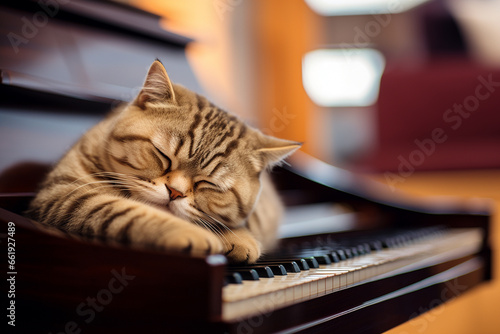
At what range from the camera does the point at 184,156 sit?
870 mm

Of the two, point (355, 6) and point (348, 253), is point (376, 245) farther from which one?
point (355, 6)

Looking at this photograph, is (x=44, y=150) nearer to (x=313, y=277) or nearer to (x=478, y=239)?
(x=313, y=277)

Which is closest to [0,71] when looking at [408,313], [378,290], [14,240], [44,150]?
[44,150]

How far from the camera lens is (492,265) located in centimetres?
157

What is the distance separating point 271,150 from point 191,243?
470 millimetres

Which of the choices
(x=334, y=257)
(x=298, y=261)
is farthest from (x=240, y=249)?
(x=334, y=257)

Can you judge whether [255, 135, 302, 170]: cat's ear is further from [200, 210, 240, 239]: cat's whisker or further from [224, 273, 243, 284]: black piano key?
[224, 273, 243, 284]: black piano key

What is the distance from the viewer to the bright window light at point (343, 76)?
4.36 metres

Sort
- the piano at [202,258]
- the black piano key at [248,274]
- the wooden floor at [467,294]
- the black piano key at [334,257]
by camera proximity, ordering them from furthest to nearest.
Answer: the wooden floor at [467,294] < the black piano key at [334,257] < the black piano key at [248,274] < the piano at [202,258]

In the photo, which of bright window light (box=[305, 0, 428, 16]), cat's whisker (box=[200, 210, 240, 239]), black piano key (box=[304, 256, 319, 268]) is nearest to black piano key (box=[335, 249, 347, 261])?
black piano key (box=[304, 256, 319, 268])

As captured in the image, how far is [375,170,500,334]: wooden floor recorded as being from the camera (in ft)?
4.61

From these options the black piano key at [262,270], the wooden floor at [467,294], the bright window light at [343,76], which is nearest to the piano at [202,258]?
the black piano key at [262,270]

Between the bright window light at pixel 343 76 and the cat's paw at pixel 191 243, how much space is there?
381 cm

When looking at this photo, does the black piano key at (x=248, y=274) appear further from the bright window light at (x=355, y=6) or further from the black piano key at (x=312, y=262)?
the bright window light at (x=355, y=6)
